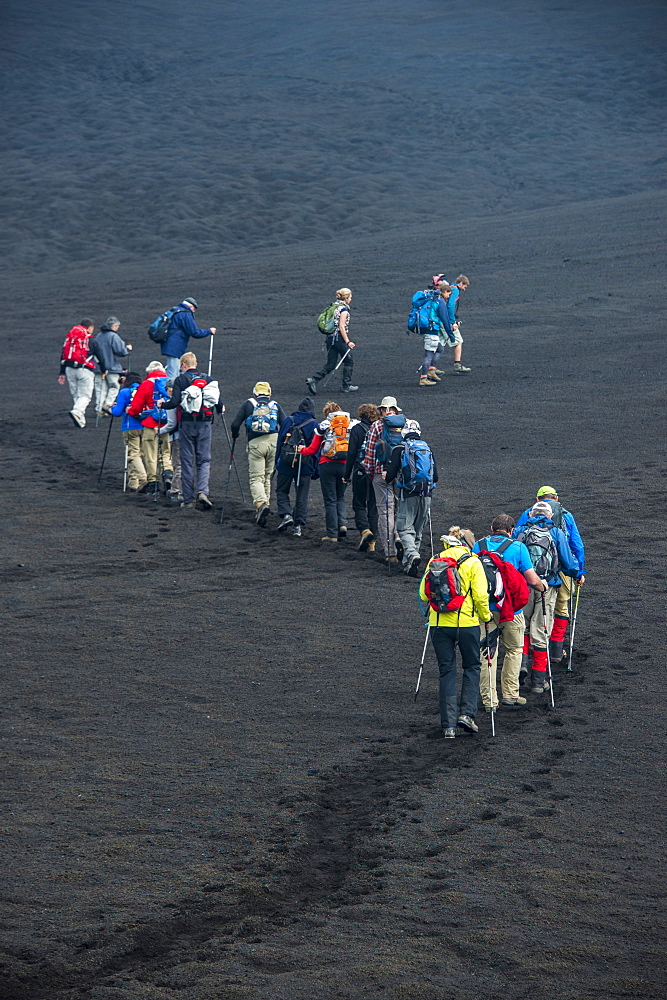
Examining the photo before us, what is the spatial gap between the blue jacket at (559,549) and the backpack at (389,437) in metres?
3.06

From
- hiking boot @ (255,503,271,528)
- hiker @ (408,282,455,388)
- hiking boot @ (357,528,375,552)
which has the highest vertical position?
hiker @ (408,282,455,388)

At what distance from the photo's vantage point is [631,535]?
14883 millimetres

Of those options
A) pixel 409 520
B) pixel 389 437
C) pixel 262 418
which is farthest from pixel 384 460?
pixel 262 418

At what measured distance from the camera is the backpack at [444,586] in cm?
960

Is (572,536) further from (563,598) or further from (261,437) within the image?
(261,437)

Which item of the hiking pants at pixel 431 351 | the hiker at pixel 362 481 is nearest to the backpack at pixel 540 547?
the hiker at pixel 362 481

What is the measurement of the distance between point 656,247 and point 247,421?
20036 mm

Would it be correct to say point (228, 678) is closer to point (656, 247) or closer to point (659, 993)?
point (659, 993)

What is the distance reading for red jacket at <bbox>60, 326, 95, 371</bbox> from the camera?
806 inches

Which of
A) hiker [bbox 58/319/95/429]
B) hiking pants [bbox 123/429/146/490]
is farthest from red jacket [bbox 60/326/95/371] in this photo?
hiking pants [bbox 123/429/146/490]

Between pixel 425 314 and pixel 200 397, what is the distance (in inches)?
287

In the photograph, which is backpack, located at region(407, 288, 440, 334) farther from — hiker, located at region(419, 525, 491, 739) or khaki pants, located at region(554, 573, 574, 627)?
hiker, located at region(419, 525, 491, 739)

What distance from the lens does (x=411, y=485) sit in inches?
531

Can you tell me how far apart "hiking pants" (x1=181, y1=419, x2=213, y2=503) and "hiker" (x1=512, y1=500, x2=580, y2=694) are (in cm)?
604
